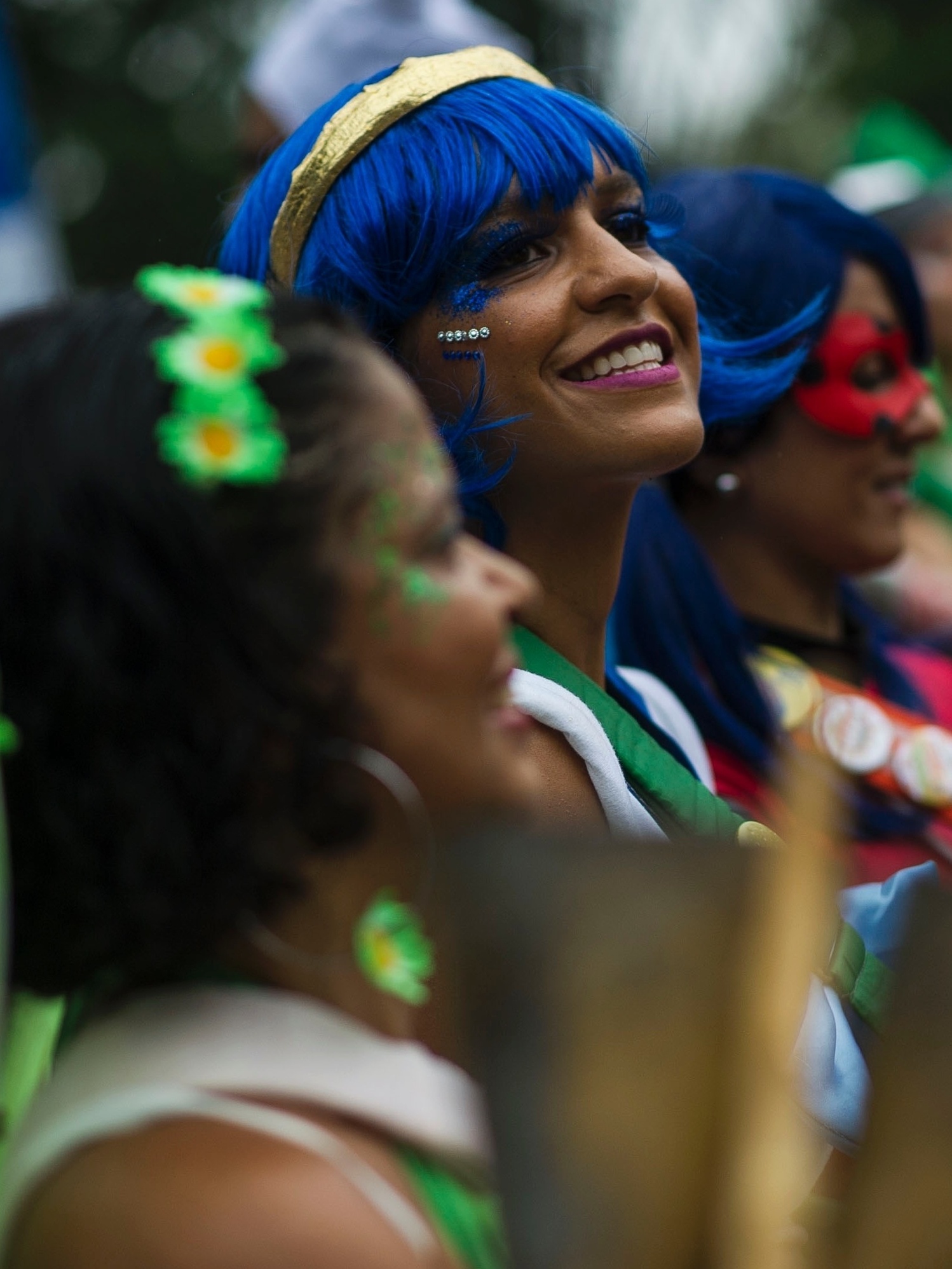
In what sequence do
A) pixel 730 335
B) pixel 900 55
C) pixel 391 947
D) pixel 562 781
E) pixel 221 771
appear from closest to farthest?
pixel 221 771 < pixel 391 947 < pixel 562 781 < pixel 730 335 < pixel 900 55

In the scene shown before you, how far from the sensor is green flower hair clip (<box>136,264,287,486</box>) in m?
1.13

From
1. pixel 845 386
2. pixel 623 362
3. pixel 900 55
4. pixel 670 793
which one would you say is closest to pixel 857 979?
pixel 670 793

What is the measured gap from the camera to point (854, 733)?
2.67 meters

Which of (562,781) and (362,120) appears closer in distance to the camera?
(562,781)

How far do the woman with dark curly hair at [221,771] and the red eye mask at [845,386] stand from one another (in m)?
1.68

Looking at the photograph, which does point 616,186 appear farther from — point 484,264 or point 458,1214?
point 458,1214

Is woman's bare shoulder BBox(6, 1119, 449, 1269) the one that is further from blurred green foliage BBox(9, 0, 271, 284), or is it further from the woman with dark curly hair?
blurred green foliage BBox(9, 0, 271, 284)

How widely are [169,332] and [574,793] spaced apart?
0.84 meters

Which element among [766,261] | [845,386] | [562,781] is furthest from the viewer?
[845,386]

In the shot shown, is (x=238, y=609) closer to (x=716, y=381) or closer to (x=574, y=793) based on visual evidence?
(x=574, y=793)

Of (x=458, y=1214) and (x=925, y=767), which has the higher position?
(x=458, y=1214)

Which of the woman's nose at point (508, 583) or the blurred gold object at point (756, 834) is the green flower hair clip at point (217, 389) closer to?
the woman's nose at point (508, 583)

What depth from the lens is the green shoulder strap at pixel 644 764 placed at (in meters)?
1.93

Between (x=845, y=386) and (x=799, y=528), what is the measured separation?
0.27 meters
